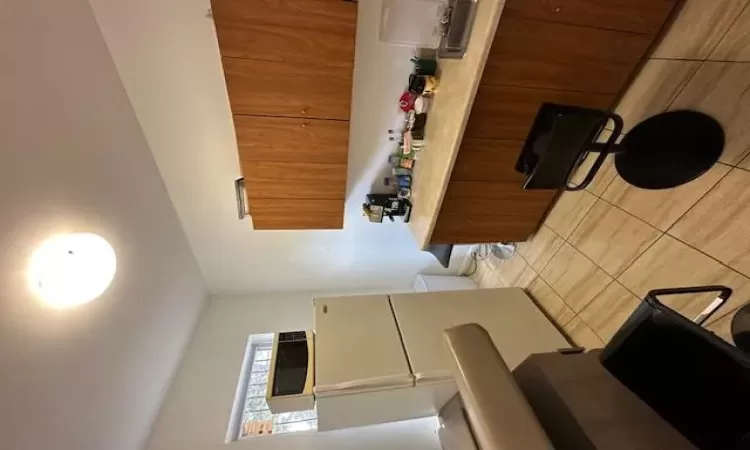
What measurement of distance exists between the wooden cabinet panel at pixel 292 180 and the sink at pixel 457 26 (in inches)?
28.2

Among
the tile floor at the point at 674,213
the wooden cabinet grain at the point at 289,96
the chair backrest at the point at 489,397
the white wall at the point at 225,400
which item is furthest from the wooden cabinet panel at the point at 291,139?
the white wall at the point at 225,400

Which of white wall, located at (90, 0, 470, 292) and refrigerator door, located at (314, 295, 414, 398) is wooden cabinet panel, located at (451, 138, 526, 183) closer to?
white wall, located at (90, 0, 470, 292)

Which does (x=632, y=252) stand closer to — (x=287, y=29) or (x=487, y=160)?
(x=487, y=160)

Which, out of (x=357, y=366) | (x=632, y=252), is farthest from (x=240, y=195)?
(x=632, y=252)

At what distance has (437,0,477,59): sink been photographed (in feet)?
4.03

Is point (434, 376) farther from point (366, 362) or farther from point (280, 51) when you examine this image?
point (280, 51)

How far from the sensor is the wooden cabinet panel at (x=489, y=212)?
1.59 m

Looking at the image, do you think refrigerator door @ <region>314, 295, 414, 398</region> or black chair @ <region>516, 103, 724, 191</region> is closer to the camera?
black chair @ <region>516, 103, 724, 191</region>

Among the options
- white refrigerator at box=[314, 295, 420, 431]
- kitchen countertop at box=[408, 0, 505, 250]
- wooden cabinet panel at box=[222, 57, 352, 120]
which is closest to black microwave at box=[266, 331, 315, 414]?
white refrigerator at box=[314, 295, 420, 431]

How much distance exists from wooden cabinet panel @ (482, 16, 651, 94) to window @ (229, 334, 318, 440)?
197 cm

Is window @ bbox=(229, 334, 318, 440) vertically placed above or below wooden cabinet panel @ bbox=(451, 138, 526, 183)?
below

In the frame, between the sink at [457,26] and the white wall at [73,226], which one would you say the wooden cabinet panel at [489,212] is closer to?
the sink at [457,26]

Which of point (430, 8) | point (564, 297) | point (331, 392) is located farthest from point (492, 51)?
point (331, 392)

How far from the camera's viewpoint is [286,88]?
1.32 m
